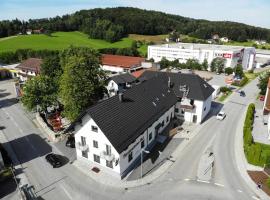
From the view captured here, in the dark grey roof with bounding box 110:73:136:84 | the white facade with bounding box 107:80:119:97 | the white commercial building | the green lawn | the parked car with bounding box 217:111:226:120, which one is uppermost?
the green lawn

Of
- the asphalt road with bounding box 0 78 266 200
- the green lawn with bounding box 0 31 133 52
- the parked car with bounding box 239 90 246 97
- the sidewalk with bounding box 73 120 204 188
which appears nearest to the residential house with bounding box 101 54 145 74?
the parked car with bounding box 239 90 246 97

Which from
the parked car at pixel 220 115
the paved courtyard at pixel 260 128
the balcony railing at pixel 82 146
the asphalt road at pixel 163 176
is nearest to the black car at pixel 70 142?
the asphalt road at pixel 163 176

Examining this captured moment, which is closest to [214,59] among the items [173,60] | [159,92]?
[173,60]

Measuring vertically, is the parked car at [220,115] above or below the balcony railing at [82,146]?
below

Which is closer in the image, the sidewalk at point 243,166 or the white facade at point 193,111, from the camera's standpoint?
the sidewalk at point 243,166

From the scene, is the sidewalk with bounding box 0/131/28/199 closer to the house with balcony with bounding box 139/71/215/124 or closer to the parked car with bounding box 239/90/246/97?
the house with balcony with bounding box 139/71/215/124

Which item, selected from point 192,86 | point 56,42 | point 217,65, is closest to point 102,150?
point 192,86

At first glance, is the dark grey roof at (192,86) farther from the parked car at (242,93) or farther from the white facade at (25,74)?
the white facade at (25,74)
